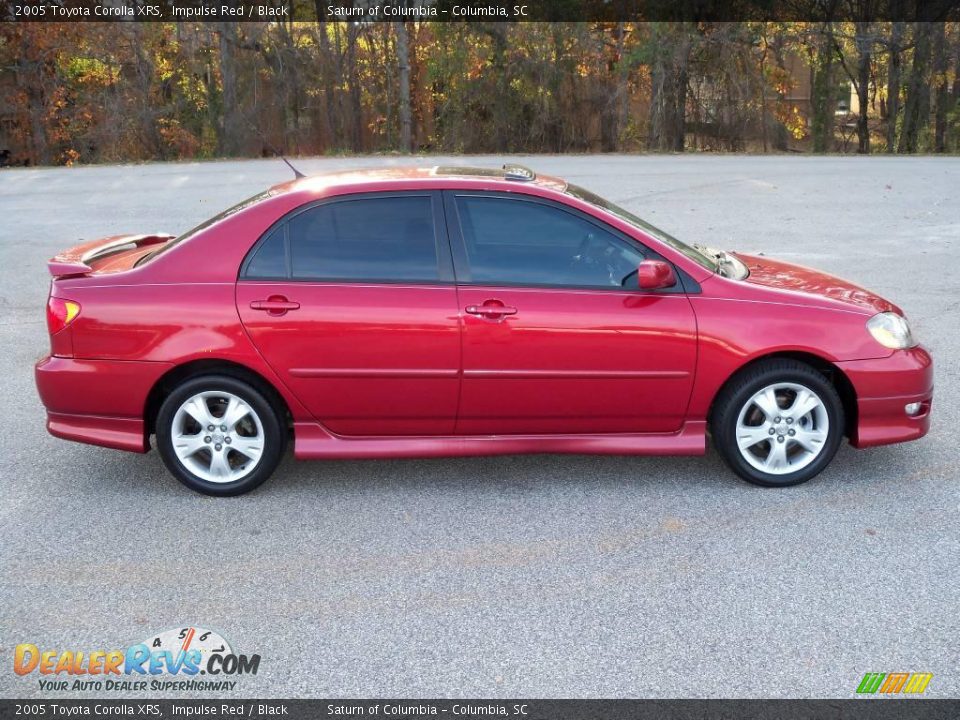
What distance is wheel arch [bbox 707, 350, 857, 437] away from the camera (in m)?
4.82

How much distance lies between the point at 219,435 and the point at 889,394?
3288 millimetres

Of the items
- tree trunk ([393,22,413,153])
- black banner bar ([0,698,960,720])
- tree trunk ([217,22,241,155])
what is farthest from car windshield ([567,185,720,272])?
tree trunk ([217,22,241,155])

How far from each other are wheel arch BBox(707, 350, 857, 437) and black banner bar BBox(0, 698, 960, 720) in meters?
1.90

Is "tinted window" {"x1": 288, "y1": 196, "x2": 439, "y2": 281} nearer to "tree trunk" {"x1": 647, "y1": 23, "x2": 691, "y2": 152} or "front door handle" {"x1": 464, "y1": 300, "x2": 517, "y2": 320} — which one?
"front door handle" {"x1": 464, "y1": 300, "x2": 517, "y2": 320}

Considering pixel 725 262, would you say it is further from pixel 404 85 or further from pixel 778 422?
pixel 404 85

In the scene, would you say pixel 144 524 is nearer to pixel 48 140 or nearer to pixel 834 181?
pixel 834 181

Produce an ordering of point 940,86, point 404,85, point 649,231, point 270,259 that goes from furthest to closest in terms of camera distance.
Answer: point 940,86
point 404,85
point 649,231
point 270,259

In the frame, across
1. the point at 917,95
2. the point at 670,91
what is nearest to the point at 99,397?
the point at 670,91

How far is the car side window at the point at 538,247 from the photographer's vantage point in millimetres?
4766

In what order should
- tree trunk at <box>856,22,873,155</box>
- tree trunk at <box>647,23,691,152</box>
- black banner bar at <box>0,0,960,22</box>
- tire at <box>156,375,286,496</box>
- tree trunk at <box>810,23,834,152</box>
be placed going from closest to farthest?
tire at <box>156,375,286,496</box>, tree trunk at <box>647,23,691,152</box>, black banner bar at <box>0,0,960,22</box>, tree trunk at <box>810,23,834,152</box>, tree trunk at <box>856,22,873,155</box>

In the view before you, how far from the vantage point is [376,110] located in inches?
1213

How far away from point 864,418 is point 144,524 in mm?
3510

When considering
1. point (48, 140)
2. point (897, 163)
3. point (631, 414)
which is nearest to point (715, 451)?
point (631, 414)

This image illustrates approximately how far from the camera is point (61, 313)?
4.80m
